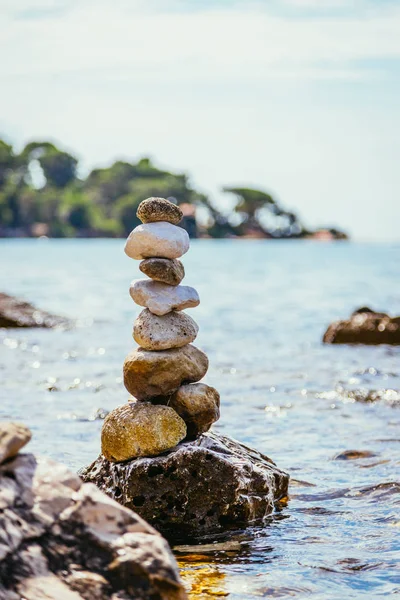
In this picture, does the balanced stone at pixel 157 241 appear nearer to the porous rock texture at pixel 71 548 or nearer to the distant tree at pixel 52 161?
the porous rock texture at pixel 71 548

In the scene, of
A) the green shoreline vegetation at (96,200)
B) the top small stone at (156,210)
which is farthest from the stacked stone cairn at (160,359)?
the green shoreline vegetation at (96,200)

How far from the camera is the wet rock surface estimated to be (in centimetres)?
2525

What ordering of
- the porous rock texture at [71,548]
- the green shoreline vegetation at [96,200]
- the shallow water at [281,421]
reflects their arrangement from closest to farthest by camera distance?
the porous rock texture at [71,548], the shallow water at [281,421], the green shoreline vegetation at [96,200]

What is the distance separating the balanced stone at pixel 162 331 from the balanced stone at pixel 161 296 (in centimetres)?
7

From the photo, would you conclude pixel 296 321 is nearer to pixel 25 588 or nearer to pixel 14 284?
pixel 14 284

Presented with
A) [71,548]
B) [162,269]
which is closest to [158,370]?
[162,269]

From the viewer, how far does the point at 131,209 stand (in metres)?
145

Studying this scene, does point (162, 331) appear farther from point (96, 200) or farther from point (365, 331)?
point (96, 200)

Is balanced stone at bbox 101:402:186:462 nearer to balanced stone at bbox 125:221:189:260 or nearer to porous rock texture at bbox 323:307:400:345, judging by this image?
balanced stone at bbox 125:221:189:260

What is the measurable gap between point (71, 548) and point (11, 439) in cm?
59

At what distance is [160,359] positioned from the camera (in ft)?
26.9

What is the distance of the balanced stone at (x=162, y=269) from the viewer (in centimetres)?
827

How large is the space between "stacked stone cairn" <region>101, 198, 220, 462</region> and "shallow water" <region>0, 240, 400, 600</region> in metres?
0.98

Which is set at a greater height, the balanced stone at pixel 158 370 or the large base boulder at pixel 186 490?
the balanced stone at pixel 158 370
